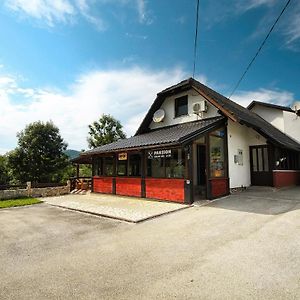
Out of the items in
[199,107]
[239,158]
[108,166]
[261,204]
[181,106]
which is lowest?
[261,204]

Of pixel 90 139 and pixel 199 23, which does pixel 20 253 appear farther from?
pixel 90 139

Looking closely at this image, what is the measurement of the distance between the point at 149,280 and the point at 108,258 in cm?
127

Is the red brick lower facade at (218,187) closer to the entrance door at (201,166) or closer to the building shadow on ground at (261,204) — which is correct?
the building shadow on ground at (261,204)

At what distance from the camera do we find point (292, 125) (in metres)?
17.9

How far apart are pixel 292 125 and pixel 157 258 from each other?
56.5ft

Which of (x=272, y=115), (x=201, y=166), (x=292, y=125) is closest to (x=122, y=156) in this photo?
(x=201, y=166)

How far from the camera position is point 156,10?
8.84 m

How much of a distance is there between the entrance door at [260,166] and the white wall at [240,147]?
0.29 m

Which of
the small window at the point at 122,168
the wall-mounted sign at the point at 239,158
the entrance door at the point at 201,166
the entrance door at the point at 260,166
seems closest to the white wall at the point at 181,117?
the entrance door at the point at 201,166

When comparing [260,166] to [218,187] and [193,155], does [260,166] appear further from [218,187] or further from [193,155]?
[193,155]

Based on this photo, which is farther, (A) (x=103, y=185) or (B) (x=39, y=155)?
(B) (x=39, y=155)

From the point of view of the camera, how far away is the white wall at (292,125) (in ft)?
58.0

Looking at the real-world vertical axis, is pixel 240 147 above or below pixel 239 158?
above

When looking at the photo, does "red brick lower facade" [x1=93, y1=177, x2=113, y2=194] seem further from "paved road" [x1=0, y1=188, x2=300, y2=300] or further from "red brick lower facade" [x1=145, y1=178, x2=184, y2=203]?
"paved road" [x1=0, y1=188, x2=300, y2=300]
